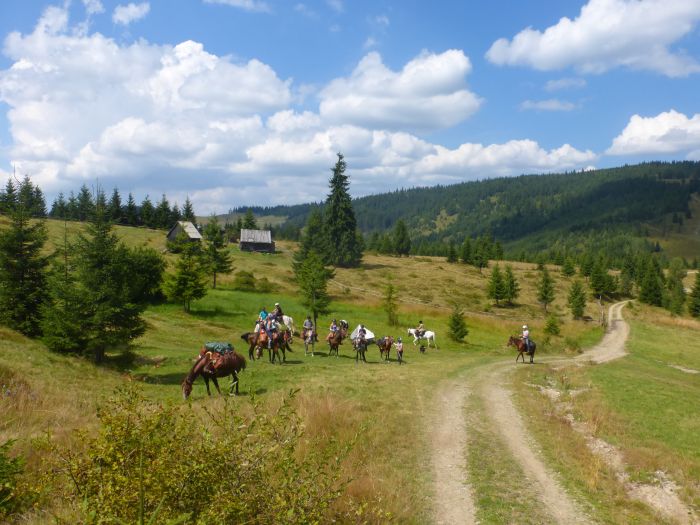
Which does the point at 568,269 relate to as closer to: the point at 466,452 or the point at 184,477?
the point at 466,452

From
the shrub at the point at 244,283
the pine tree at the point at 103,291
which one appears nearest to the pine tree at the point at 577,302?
the shrub at the point at 244,283

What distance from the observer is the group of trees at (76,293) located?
66.5 ft

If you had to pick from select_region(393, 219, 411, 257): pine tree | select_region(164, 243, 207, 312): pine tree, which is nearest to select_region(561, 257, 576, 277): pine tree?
select_region(393, 219, 411, 257): pine tree

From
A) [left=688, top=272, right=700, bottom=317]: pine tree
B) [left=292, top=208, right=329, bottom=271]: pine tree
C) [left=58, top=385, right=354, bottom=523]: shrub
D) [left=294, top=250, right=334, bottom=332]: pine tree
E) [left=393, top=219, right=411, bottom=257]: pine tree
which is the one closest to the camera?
[left=58, top=385, right=354, bottom=523]: shrub

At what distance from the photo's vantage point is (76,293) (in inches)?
791

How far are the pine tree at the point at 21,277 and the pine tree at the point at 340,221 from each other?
212 feet

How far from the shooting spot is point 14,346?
19.6m

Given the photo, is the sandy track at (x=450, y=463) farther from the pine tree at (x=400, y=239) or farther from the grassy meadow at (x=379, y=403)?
the pine tree at (x=400, y=239)

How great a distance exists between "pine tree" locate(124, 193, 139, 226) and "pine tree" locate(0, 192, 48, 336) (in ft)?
311

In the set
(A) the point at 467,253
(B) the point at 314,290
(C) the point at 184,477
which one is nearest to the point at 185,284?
(B) the point at 314,290

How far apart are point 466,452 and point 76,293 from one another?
17731 millimetres

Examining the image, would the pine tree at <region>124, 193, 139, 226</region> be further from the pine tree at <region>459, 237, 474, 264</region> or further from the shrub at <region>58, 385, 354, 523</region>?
the shrub at <region>58, 385, 354, 523</region>

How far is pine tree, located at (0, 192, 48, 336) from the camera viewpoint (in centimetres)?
2328

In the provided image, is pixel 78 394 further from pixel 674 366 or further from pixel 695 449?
pixel 674 366
